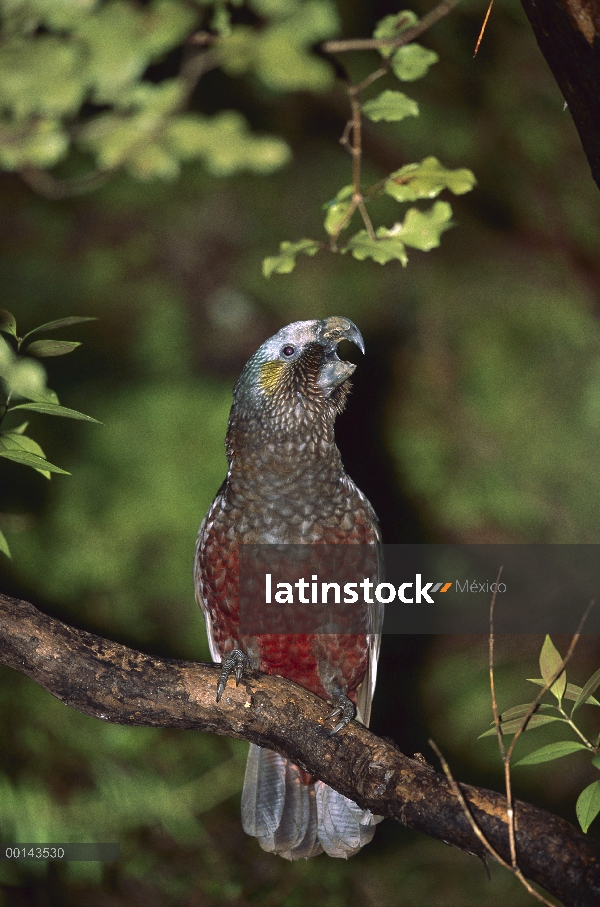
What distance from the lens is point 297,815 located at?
229 centimetres

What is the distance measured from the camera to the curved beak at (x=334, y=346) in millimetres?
2133

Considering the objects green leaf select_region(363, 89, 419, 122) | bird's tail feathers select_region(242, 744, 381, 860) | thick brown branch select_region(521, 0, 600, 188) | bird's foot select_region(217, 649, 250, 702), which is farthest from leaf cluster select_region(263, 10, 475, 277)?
bird's tail feathers select_region(242, 744, 381, 860)

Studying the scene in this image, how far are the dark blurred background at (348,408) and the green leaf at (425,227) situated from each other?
2.15 m

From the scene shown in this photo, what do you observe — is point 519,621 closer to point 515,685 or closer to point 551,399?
point 515,685

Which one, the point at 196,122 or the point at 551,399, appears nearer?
the point at 196,122

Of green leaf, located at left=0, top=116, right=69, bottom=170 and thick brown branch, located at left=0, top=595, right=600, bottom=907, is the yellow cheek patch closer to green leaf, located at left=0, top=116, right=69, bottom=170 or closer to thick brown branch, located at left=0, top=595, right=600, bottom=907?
thick brown branch, located at left=0, top=595, right=600, bottom=907

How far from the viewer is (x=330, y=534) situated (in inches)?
84.1

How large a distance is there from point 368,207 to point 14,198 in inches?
73.2

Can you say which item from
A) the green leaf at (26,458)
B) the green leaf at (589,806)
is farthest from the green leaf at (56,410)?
the green leaf at (589,806)

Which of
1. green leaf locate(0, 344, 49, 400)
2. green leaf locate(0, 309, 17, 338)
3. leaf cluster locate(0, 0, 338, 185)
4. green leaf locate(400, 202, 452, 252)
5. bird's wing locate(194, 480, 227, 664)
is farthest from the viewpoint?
bird's wing locate(194, 480, 227, 664)

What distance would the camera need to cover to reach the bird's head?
2137 mm

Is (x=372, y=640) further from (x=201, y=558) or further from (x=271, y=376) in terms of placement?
(x=271, y=376)

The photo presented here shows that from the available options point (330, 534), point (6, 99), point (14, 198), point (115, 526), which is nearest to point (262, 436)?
point (330, 534)

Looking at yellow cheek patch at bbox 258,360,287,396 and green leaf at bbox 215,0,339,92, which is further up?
green leaf at bbox 215,0,339,92
